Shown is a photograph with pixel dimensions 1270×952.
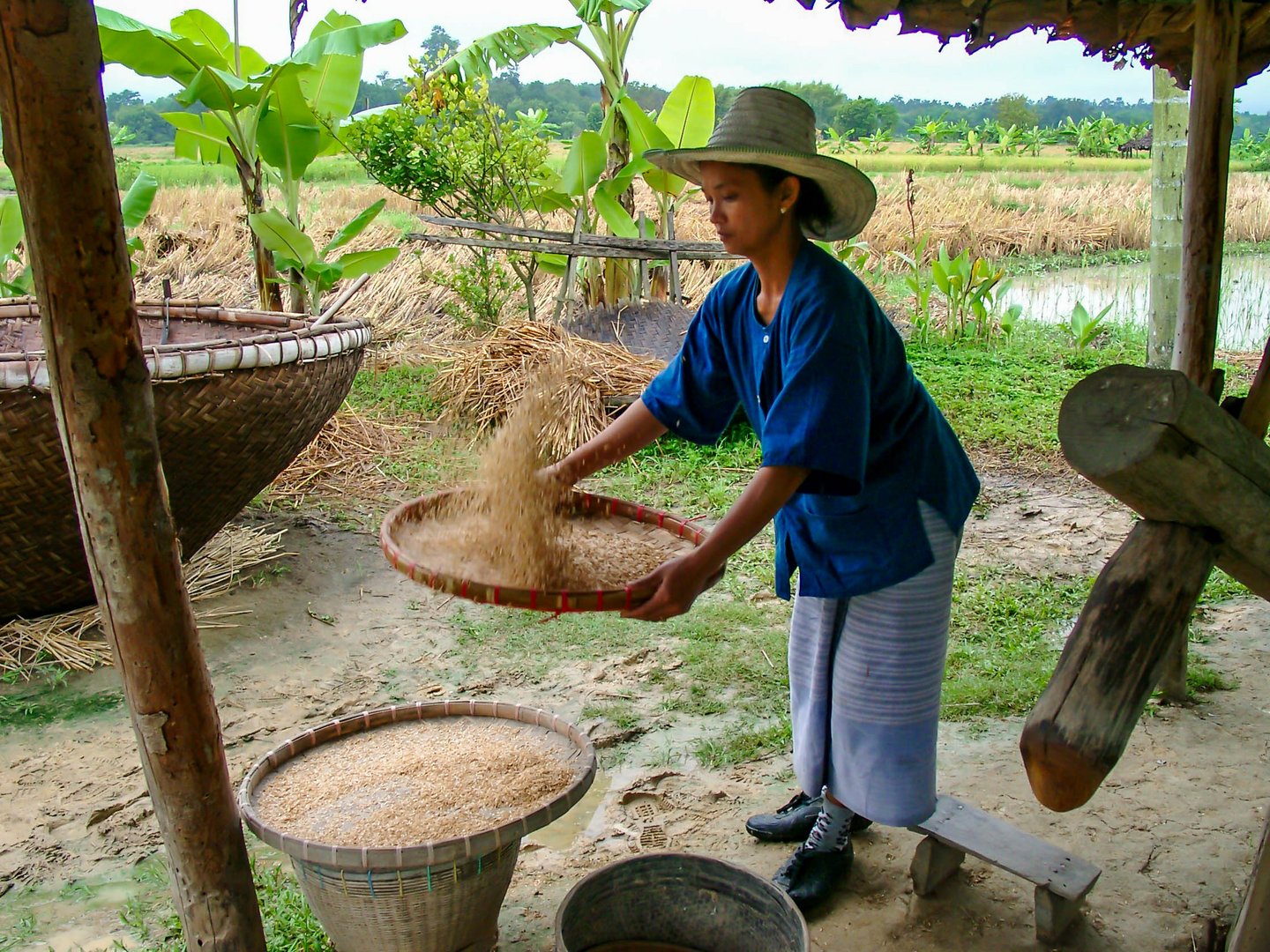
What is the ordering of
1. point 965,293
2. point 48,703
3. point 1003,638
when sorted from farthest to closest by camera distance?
point 965,293
point 1003,638
point 48,703

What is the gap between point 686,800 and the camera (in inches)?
107

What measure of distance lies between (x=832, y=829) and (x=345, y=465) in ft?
12.2

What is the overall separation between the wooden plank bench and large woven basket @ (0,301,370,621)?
7.99ft

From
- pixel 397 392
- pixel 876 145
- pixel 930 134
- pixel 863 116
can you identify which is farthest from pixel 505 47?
pixel 863 116

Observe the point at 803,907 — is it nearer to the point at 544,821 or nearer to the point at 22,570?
the point at 544,821

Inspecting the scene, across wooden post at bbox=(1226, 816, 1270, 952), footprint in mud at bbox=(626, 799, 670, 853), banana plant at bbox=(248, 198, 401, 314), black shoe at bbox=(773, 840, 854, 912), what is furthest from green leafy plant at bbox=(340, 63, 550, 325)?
wooden post at bbox=(1226, 816, 1270, 952)

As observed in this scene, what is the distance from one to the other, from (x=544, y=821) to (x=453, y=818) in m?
0.17

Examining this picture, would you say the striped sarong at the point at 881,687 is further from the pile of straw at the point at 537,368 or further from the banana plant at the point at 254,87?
the banana plant at the point at 254,87

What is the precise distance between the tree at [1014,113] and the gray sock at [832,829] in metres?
48.8

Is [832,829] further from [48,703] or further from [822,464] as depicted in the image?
[48,703]

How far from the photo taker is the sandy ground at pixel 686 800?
7.43ft

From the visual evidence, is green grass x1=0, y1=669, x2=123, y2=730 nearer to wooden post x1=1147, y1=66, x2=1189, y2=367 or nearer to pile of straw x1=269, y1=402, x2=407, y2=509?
pile of straw x1=269, y1=402, x2=407, y2=509

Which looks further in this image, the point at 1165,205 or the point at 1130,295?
the point at 1130,295

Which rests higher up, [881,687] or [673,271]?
[673,271]
